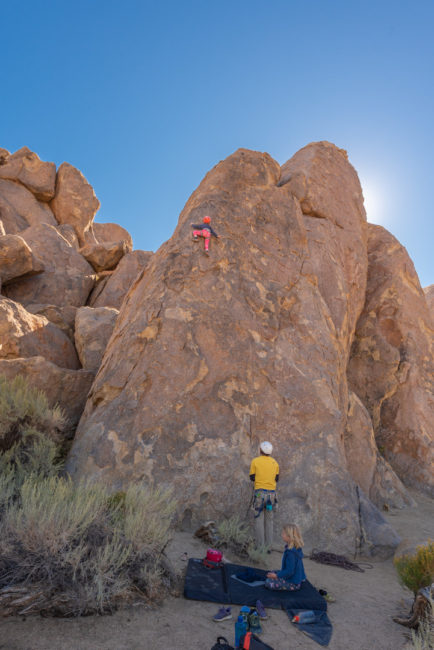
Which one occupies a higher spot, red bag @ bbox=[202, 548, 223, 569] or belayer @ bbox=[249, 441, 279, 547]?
belayer @ bbox=[249, 441, 279, 547]

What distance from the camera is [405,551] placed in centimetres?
611

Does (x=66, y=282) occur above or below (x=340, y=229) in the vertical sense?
below

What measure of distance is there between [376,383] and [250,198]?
23.1 feet

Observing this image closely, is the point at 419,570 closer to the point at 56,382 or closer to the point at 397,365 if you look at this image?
the point at 56,382

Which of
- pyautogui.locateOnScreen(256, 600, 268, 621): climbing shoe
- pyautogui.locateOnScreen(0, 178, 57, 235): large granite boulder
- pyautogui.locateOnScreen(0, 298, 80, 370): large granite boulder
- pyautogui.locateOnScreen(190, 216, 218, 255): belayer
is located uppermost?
pyautogui.locateOnScreen(0, 178, 57, 235): large granite boulder

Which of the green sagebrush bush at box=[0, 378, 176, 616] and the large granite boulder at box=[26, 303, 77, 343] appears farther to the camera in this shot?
the large granite boulder at box=[26, 303, 77, 343]

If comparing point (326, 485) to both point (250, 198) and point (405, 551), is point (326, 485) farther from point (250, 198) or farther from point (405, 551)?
point (250, 198)

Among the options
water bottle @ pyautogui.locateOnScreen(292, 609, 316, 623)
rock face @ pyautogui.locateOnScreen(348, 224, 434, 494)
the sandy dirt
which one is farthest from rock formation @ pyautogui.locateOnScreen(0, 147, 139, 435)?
rock face @ pyautogui.locateOnScreen(348, 224, 434, 494)

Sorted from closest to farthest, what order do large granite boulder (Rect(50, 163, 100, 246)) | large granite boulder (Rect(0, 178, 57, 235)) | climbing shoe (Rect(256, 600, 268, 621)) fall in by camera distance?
climbing shoe (Rect(256, 600, 268, 621)) < large granite boulder (Rect(0, 178, 57, 235)) < large granite boulder (Rect(50, 163, 100, 246))

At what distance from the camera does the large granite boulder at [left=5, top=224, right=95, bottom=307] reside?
15234 millimetres

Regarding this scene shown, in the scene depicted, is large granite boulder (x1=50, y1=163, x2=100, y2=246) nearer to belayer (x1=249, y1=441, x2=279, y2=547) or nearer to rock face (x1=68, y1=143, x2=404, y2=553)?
rock face (x1=68, y1=143, x2=404, y2=553)

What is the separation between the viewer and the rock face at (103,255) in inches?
739

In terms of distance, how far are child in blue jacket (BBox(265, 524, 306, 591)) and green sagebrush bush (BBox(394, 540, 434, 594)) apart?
129 cm

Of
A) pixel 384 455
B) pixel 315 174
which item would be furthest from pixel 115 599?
pixel 315 174
